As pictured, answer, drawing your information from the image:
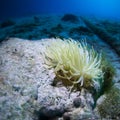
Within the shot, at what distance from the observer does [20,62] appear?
384 cm

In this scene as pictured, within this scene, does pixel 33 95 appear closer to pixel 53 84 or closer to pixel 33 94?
pixel 33 94

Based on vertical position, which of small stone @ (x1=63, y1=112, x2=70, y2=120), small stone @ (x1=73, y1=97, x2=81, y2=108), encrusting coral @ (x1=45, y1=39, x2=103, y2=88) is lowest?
small stone @ (x1=63, y1=112, x2=70, y2=120)

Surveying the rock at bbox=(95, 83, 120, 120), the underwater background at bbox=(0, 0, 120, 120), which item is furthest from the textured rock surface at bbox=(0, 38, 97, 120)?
the rock at bbox=(95, 83, 120, 120)

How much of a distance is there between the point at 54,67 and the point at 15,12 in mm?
31906

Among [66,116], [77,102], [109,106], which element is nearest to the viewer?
[66,116]

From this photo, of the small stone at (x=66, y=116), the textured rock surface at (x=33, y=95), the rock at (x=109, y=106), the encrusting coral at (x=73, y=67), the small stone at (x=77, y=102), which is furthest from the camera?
the rock at (x=109, y=106)

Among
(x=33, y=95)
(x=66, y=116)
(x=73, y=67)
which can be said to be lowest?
(x=66, y=116)

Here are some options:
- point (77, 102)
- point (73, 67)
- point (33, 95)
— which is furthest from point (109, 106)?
point (33, 95)

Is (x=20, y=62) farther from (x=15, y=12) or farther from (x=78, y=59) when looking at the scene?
(x=15, y=12)

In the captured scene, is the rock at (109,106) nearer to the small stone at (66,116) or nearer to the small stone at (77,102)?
the small stone at (77,102)

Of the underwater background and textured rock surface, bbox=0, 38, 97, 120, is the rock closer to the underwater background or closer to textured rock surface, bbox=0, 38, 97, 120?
the underwater background

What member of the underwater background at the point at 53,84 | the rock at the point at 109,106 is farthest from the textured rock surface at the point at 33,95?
the rock at the point at 109,106

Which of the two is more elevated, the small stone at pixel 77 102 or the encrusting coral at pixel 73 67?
the encrusting coral at pixel 73 67

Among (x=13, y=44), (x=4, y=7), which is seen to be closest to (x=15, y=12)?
(x=4, y=7)
